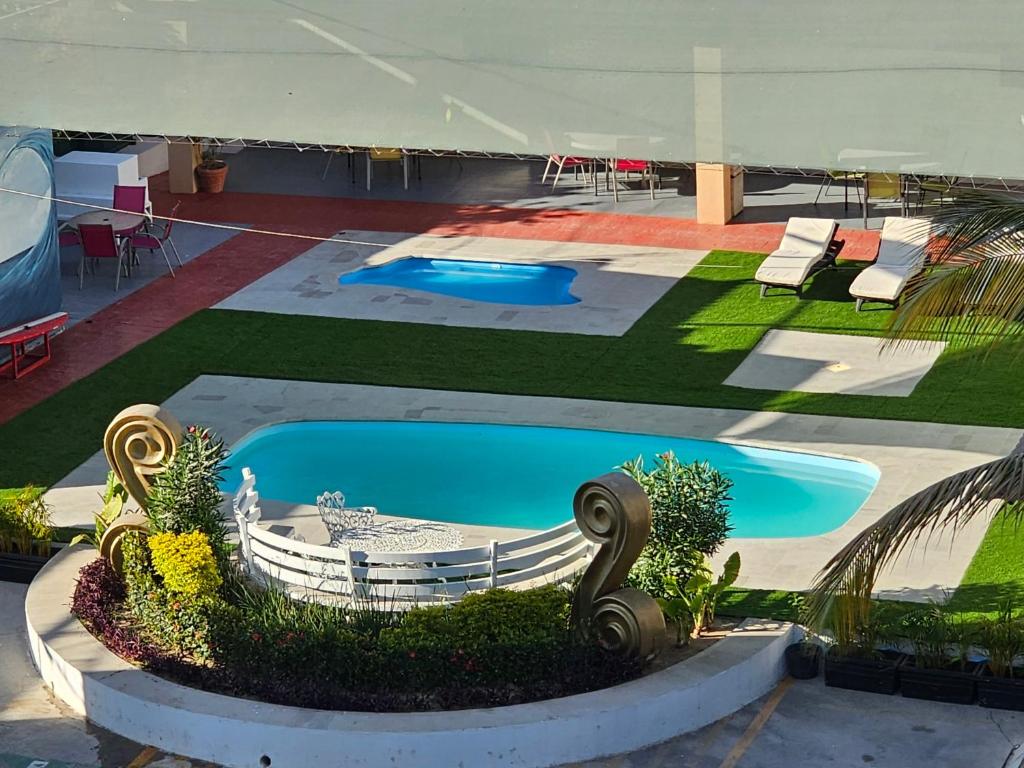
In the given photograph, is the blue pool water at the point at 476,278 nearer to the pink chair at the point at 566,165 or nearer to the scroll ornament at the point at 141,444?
the pink chair at the point at 566,165

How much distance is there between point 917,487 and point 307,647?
6.56m

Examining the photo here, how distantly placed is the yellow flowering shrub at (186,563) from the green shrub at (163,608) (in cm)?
6

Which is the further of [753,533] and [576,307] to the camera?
[576,307]

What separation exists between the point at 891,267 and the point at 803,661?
10.3m

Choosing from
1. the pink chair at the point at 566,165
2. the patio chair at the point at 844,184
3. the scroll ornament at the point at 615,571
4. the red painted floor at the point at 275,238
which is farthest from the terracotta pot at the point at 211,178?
the scroll ornament at the point at 615,571

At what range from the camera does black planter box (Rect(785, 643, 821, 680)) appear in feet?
40.6

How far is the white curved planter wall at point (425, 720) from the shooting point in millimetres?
11125

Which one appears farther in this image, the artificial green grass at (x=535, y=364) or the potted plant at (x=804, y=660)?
the artificial green grass at (x=535, y=364)

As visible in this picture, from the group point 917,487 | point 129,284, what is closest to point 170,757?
point 917,487

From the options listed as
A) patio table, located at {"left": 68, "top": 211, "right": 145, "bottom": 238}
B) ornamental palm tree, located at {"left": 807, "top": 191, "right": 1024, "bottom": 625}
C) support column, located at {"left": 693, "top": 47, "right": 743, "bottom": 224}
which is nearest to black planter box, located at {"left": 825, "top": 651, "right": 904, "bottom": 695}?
ornamental palm tree, located at {"left": 807, "top": 191, "right": 1024, "bottom": 625}

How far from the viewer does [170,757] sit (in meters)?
11.5

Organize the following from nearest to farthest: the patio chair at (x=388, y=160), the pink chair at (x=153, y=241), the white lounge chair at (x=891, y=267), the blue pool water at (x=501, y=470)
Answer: the blue pool water at (x=501, y=470) < the white lounge chair at (x=891, y=267) < the pink chair at (x=153, y=241) < the patio chair at (x=388, y=160)

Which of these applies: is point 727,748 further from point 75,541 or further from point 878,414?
point 878,414

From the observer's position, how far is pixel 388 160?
29.8 m
